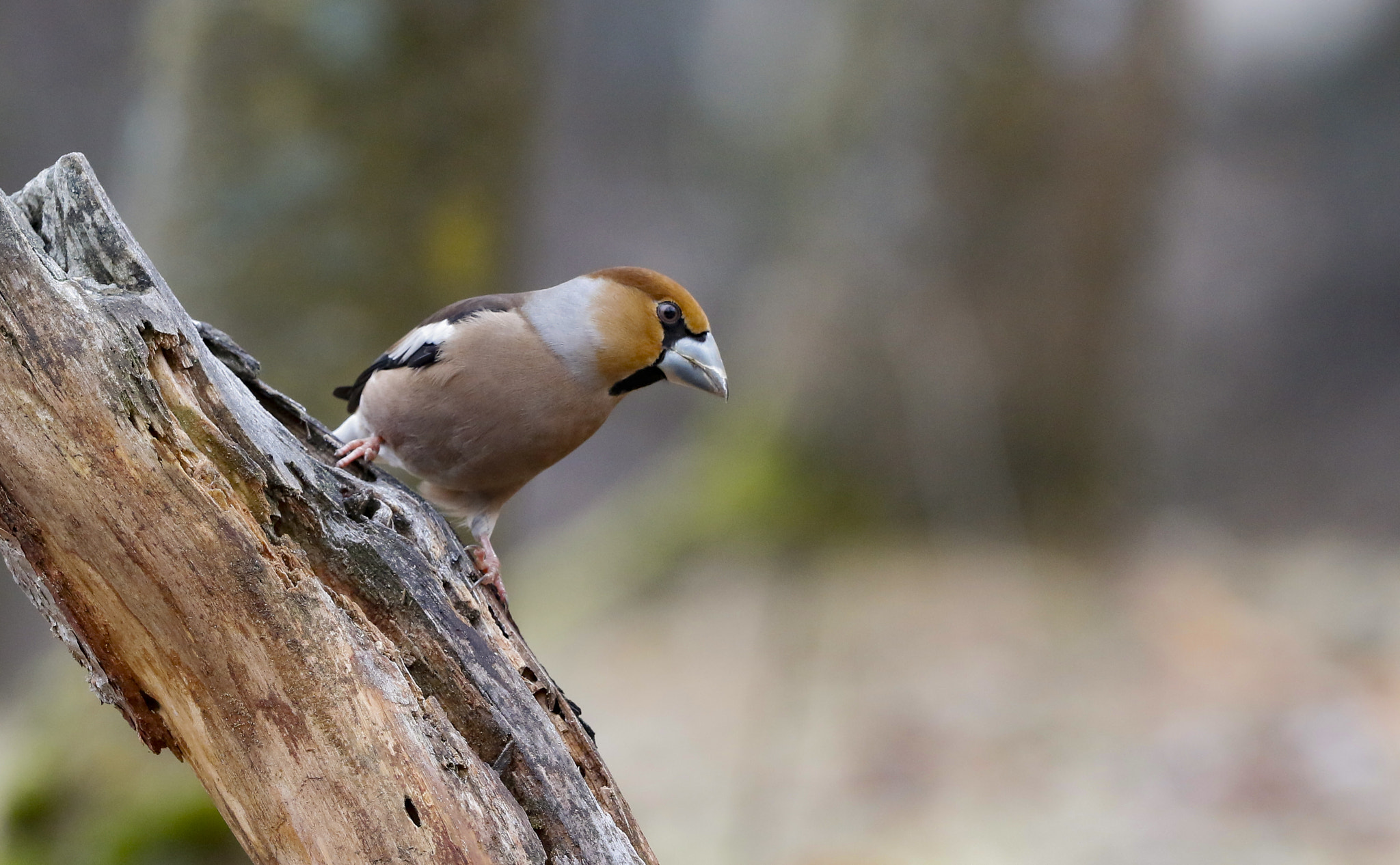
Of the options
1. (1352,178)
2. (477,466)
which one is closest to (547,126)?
(477,466)

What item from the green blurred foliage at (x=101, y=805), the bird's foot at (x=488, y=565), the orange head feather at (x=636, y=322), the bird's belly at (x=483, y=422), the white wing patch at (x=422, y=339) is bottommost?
the green blurred foliage at (x=101, y=805)

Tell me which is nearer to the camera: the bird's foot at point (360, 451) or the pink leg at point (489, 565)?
the bird's foot at point (360, 451)

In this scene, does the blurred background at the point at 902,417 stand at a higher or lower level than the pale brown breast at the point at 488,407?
higher

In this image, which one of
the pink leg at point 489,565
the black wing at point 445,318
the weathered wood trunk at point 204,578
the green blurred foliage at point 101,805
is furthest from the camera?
the green blurred foliage at point 101,805

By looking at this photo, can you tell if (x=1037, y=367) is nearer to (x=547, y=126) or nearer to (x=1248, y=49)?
(x=547, y=126)

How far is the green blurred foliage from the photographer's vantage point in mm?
4414

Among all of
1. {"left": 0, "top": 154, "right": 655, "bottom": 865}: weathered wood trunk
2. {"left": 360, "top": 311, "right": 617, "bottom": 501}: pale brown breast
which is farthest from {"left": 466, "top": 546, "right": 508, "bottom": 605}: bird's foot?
{"left": 0, "top": 154, "right": 655, "bottom": 865}: weathered wood trunk

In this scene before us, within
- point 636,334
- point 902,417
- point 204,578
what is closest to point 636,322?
point 636,334

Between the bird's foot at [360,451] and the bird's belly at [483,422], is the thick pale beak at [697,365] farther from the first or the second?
the bird's foot at [360,451]

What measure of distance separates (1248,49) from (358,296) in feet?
33.2

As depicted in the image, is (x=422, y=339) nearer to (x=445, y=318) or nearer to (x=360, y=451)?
(x=445, y=318)

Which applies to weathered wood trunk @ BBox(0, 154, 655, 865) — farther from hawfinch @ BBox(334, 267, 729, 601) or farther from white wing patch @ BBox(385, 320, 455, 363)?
white wing patch @ BBox(385, 320, 455, 363)

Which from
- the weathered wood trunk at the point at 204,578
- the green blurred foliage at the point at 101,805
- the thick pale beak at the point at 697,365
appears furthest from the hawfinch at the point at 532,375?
the green blurred foliage at the point at 101,805

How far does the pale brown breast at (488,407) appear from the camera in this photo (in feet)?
11.7
